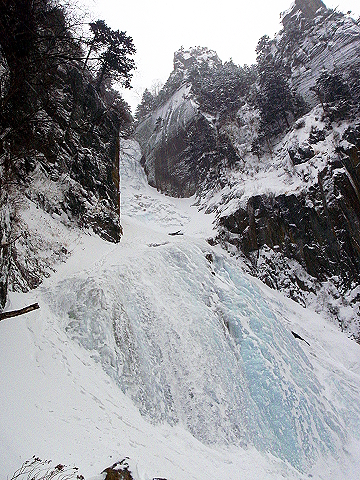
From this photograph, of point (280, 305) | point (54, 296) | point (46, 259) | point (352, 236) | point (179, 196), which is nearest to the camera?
point (54, 296)

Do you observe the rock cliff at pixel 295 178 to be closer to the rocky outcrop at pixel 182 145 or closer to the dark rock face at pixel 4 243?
the rocky outcrop at pixel 182 145

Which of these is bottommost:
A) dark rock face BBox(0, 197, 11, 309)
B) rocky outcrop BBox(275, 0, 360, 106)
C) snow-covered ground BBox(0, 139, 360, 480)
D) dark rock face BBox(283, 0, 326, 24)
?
snow-covered ground BBox(0, 139, 360, 480)

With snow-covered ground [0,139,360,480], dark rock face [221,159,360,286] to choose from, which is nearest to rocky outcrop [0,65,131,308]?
snow-covered ground [0,139,360,480]

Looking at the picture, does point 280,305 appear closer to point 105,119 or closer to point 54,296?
point 54,296

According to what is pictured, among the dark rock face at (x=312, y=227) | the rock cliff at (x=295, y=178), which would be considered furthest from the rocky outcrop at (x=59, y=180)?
the dark rock face at (x=312, y=227)

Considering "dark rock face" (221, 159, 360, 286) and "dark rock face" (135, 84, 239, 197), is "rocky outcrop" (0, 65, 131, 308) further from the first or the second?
"dark rock face" (135, 84, 239, 197)

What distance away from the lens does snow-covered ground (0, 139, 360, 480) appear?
13.5ft

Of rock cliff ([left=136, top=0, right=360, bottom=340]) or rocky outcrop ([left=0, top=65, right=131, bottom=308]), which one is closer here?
rocky outcrop ([left=0, top=65, right=131, bottom=308])

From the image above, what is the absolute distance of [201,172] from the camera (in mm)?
31812

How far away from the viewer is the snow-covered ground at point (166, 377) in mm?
4102

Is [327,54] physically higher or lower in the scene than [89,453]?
higher

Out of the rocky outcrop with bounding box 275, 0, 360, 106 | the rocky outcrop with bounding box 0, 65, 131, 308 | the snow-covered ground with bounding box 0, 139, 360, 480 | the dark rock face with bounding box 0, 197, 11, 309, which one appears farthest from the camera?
the rocky outcrop with bounding box 275, 0, 360, 106

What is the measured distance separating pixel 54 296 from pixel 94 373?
2.42m

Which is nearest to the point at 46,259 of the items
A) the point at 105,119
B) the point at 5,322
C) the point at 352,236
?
the point at 5,322
